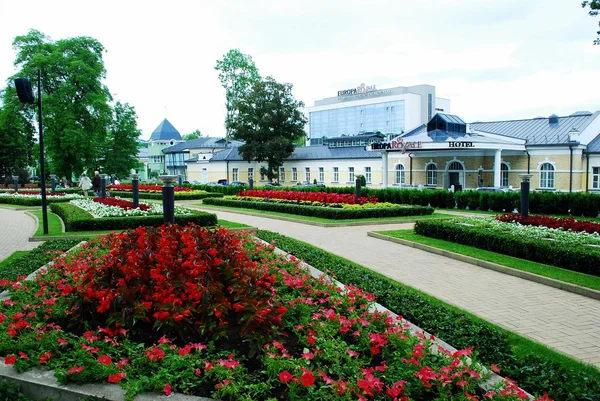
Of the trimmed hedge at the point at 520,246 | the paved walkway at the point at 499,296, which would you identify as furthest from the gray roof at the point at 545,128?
the paved walkway at the point at 499,296

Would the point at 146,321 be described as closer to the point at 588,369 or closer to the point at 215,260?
the point at 215,260

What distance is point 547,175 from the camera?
32500 millimetres

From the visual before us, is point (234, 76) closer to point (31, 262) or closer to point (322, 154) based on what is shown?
point (322, 154)

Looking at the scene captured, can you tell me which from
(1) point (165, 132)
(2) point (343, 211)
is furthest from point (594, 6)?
(1) point (165, 132)

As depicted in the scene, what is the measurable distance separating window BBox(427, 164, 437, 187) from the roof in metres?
62.5

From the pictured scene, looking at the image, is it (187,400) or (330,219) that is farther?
(330,219)

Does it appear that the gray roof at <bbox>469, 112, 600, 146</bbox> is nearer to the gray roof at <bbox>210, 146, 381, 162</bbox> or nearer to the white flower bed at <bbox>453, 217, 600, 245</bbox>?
the gray roof at <bbox>210, 146, 381, 162</bbox>

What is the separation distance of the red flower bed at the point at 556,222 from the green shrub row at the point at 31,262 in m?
11.1

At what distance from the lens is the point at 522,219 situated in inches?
499

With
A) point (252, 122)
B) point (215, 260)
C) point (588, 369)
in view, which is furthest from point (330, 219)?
point (252, 122)

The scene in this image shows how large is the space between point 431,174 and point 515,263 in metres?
28.6

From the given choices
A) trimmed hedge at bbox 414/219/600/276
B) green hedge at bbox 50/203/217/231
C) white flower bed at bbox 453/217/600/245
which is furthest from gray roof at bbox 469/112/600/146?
green hedge at bbox 50/203/217/231

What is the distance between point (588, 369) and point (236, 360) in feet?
10.8

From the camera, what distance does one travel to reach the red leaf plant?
4383 mm
